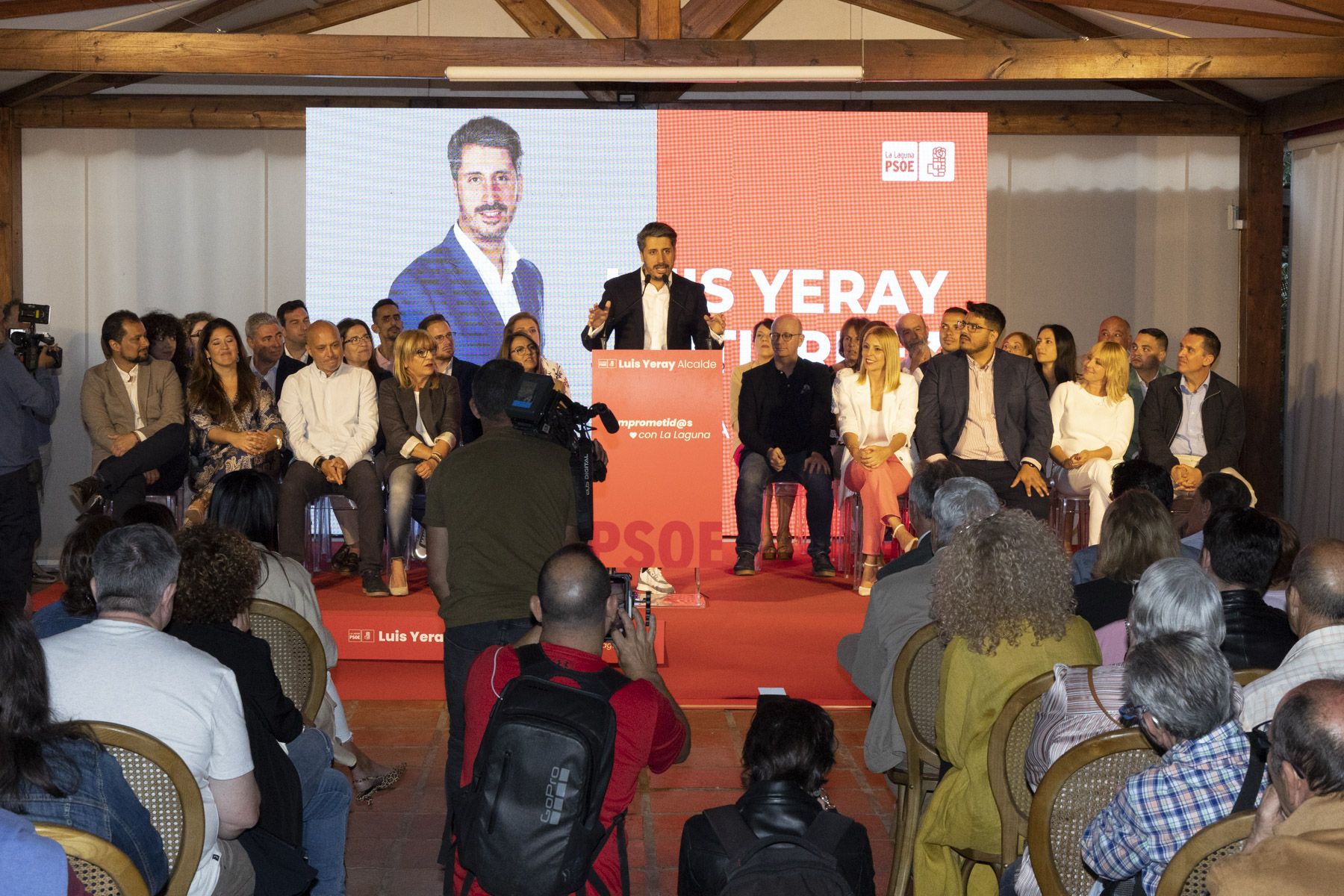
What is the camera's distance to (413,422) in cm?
621

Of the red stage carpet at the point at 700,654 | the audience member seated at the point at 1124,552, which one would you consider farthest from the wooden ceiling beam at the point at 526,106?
the audience member seated at the point at 1124,552

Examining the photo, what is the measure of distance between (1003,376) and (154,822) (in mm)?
5061

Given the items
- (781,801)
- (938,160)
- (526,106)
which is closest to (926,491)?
(781,801)

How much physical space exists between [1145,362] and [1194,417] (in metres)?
0.69

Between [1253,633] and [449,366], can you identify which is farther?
[449,366]

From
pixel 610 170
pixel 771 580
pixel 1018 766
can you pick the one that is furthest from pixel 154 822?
pixel 610 170

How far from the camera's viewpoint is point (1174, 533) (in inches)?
129

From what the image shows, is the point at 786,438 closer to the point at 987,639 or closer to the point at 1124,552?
the point at 1124,552

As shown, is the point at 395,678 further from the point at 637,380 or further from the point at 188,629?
the point at 188,629

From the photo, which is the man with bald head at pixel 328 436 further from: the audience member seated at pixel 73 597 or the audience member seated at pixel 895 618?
the audience member seated at pixel 895 618

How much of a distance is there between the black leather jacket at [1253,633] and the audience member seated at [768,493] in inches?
144

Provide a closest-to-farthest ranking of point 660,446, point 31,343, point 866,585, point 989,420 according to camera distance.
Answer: point 660,446 → point 866,585 → point 989,420 → point 31,343

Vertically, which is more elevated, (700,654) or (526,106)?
(526,106)

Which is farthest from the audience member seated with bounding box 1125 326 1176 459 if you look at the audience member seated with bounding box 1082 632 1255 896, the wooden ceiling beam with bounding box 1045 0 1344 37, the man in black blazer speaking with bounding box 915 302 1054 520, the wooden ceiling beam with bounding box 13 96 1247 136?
the audience member seated with bounding box 1082 632 1255 896
